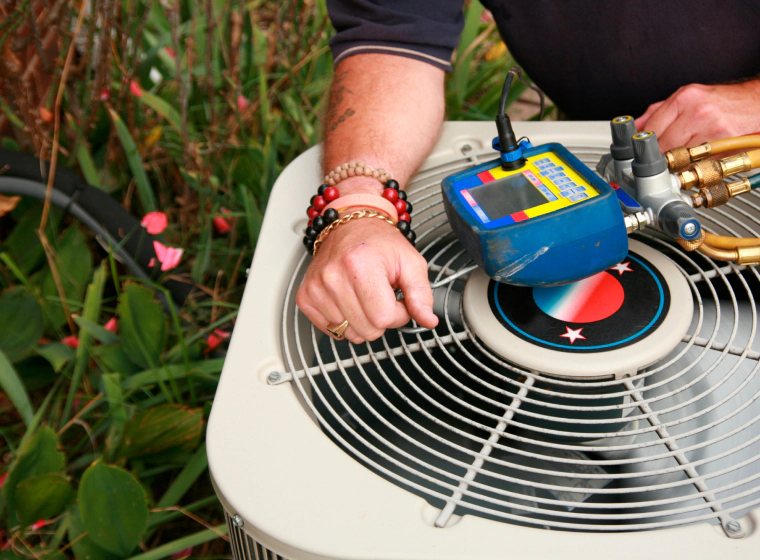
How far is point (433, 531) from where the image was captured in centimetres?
67

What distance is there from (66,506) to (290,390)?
70 centimetres

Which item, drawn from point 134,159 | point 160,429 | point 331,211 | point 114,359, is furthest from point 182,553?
point 134,159

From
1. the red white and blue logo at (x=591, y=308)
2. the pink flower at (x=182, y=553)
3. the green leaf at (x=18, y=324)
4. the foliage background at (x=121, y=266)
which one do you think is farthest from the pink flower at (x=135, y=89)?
the red white and blue logo at (x=591, y=308)

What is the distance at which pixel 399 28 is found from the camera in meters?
1.23

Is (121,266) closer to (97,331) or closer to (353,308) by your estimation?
(97,331)

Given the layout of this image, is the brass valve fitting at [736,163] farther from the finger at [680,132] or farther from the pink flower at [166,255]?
the pink flower at [166,255]

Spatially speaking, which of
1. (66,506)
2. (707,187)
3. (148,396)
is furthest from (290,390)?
(148,396)

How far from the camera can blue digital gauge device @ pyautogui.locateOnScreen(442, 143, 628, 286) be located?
781 mm

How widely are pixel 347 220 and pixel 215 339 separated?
2.20ft

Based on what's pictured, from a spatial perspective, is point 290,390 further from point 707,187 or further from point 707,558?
point 707,187

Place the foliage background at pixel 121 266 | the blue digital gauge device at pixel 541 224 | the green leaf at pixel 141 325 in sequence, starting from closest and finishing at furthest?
the blue digital gauge device at pixel 541 224, the foliage background at pixel 121 266, the green leaf at pixel 141 325

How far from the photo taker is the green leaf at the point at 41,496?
1.10 m

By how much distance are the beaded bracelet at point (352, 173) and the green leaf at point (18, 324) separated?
0.74m

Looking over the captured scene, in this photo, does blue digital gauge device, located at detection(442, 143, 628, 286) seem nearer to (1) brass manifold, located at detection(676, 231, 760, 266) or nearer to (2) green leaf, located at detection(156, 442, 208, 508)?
(1) brass manifold, located at detection(676, 231, 760, 266)
